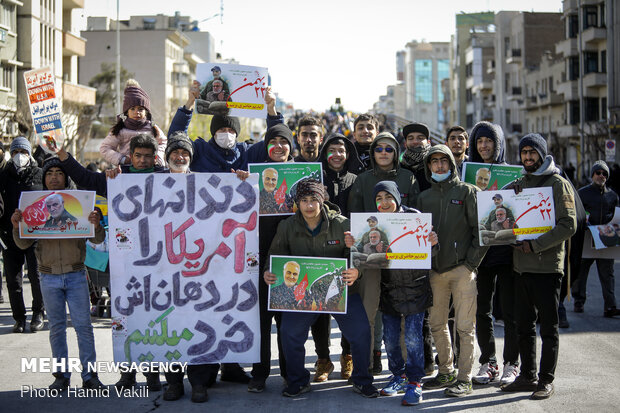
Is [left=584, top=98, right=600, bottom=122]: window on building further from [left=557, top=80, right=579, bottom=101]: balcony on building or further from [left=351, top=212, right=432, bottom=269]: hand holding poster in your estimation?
[left=351, top=212, right=432, bottom=269]: hand holding poster

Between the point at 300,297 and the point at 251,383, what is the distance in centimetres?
103

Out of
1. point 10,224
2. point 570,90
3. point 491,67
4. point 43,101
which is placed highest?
point 491,67

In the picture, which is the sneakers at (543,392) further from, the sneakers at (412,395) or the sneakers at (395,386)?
the sneakers at (395,386)

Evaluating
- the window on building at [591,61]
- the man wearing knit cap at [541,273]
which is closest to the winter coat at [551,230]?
the man wearing knit cap at [541,273]

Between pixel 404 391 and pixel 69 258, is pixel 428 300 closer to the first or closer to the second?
pixel 404 391

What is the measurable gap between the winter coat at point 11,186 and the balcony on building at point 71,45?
3709 centimetres

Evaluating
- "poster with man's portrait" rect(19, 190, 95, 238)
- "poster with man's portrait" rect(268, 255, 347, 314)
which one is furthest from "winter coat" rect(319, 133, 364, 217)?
"poster with man's portrait" rect(19, 190, 95, 238)

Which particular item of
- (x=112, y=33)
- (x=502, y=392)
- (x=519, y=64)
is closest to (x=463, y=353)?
(x=502, y=392)

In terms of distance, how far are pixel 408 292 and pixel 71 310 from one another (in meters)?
3.08

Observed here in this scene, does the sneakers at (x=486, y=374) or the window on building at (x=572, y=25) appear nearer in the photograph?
the sneakers at (x=486, y=374)

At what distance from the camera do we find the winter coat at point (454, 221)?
7160 millimetres

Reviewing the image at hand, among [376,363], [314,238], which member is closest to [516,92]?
[376,363]

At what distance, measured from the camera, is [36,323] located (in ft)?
33.8

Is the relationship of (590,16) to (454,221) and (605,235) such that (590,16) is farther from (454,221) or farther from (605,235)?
(454,221)
